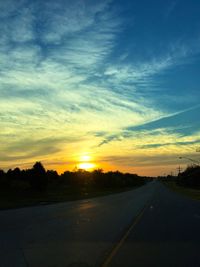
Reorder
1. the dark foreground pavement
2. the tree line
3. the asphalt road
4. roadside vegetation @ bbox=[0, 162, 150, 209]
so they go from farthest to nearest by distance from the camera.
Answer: the tree line → roadside vegetation @ bbox=[0, 162, 150, 209] → the asphalt road → the dark foreground pavement

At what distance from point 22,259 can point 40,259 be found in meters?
0.44

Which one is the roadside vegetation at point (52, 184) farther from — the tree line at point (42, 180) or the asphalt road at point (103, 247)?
the asphalt road at point (103, 247)

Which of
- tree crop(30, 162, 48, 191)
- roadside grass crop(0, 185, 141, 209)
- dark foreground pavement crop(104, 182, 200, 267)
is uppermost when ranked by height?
tree crop(30, 162, 48, 191)

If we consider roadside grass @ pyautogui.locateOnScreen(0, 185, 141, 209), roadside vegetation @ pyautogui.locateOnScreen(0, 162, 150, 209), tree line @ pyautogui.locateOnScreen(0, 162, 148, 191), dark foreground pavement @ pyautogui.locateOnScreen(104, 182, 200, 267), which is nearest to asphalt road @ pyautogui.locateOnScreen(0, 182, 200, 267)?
dark foreground pavement @ pyautogui.locateOnScreen(104, 182, 200, 267)

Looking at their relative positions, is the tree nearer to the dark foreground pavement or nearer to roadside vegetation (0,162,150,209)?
roadside vegetation (0,162,150,209)

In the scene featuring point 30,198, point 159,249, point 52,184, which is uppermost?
point 52,184

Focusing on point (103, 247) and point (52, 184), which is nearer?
point (103, 247)

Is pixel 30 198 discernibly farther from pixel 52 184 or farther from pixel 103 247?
pixel 52 184

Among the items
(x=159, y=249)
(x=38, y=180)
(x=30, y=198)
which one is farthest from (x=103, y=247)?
(x=38, y=180)

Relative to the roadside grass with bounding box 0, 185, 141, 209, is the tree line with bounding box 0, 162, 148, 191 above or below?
above

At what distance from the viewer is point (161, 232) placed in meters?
17.6

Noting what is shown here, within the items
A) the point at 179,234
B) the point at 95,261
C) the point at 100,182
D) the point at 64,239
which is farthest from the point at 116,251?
the point at 100,182

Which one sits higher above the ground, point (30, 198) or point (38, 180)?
point (38, 180)

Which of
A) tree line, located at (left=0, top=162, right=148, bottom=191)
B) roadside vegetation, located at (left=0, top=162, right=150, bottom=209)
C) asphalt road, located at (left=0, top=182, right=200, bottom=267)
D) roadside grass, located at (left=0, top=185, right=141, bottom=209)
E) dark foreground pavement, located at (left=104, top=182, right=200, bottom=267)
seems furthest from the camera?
tree line, located at (left=0, top=162, right=148, bottom=191)
